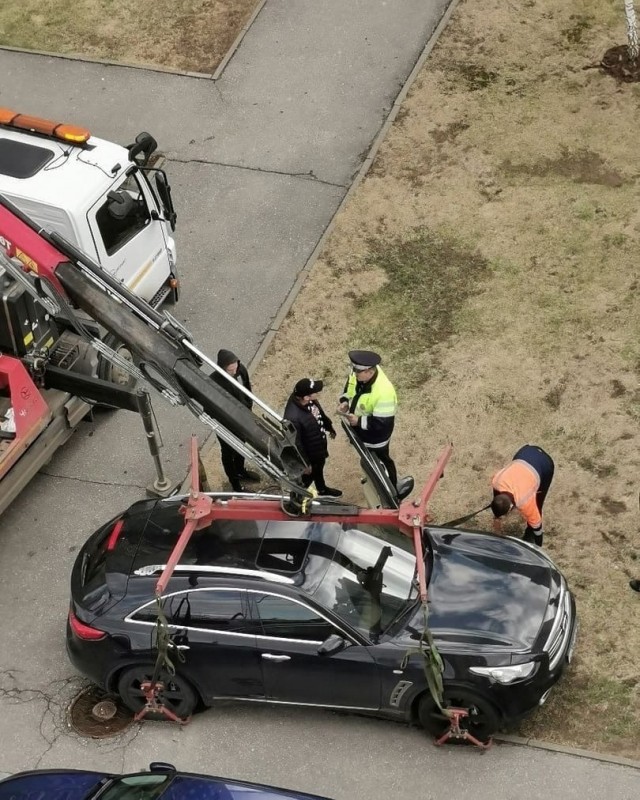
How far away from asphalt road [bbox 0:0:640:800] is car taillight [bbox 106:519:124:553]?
52.2 inches

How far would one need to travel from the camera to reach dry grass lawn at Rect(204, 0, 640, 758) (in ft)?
32.9

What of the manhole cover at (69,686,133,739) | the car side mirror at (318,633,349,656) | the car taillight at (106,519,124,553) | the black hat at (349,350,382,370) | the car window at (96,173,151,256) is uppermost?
the car window at (96,173,151,256)

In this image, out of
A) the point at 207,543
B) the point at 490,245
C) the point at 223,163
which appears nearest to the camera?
the point at 207,543

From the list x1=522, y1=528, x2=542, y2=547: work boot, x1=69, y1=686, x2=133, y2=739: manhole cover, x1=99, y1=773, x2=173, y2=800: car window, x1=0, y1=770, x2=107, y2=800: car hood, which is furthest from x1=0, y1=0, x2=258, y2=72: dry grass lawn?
x1=99, y1=773, x2=173, y2=800: car window

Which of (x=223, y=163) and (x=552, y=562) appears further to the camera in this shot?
(x=223, y=163)

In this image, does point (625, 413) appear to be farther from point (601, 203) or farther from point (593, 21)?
point (593, 21)

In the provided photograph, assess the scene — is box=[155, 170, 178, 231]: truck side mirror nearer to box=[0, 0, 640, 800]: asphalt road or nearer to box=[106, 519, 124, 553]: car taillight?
box=[0, 0, 640, 800]: asphalt road

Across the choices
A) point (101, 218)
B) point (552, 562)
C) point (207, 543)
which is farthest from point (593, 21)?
point (207, 543)

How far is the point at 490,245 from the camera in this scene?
1348cm

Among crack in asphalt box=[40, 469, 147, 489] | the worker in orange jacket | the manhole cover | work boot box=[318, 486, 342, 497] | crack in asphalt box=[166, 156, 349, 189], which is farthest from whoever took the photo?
crack in asphalt box=[166, 156, 349, 189]

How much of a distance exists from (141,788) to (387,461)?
4032 millimetres

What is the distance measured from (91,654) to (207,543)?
1.31 m

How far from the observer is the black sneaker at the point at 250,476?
11.0 meters

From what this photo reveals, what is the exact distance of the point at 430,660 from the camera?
8.12m
